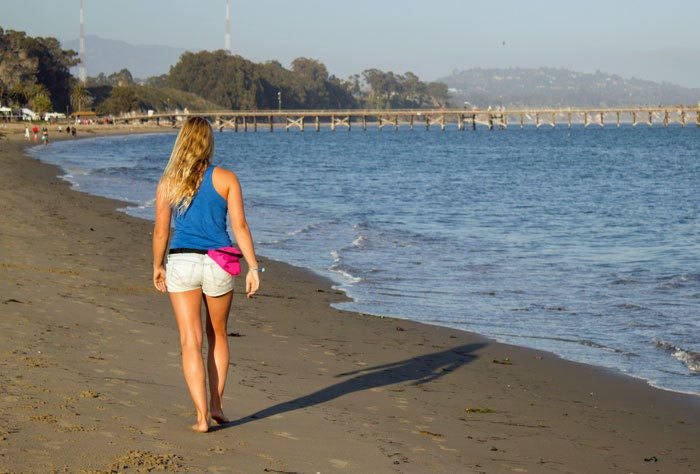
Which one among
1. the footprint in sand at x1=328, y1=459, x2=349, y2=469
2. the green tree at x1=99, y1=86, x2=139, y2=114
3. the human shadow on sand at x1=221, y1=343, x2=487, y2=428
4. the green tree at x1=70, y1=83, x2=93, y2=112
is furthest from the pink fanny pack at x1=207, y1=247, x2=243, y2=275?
the green tree at x1=99, y1=86, x2=139, y2=114

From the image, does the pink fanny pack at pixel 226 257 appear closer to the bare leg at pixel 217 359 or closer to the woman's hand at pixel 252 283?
the woman's hand at pixel 252 283

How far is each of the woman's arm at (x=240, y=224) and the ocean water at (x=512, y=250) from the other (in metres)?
4.25

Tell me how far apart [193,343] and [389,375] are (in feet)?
9.11

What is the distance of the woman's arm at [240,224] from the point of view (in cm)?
502

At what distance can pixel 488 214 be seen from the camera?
25.9 meters

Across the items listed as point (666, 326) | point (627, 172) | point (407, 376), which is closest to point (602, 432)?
point (407, 376)

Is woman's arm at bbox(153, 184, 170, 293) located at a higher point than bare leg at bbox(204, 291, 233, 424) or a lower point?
higher

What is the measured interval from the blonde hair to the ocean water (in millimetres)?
4708

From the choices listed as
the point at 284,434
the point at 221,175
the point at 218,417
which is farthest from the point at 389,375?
the point at 221,175

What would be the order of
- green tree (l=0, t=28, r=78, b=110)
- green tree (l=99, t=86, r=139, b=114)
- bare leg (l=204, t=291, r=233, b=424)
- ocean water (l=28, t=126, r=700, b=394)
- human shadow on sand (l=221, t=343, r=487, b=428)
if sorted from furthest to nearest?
green tree (l=99, t=86, r=139, b=114) < green tree (l=0, t=28, r=78, b=110) < ocean water (l=28, t=126, r=700, b=394) < human shadow on sand (l=221, t=343, r=487, b=428) < bare leg (l=204, t=291, r=233, b=424)

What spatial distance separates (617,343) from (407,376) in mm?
2944

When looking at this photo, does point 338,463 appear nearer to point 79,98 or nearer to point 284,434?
point 284,434

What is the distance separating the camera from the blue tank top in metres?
5.00

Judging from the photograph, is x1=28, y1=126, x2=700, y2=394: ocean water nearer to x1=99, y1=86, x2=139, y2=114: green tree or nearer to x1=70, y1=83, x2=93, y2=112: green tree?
x1=70, y1=83, x2=93, y2=112: green tree
